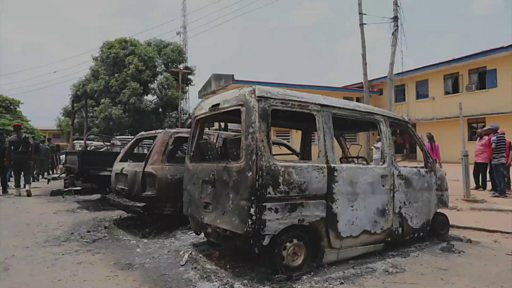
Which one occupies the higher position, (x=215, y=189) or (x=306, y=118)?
(x=306, y=118)

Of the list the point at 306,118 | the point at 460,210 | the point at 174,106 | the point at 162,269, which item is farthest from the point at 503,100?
the point at 162,269

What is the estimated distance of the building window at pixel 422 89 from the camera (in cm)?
2408

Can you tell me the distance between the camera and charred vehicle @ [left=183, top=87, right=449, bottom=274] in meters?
4.11

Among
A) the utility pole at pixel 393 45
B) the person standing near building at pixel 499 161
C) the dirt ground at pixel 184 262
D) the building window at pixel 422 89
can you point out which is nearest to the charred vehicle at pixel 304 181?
the dirt ground at pixel 184 262

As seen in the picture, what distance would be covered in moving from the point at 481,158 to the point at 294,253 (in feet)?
25.8

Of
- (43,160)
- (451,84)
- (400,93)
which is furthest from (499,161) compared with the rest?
(400,93)

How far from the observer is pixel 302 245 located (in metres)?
4.41

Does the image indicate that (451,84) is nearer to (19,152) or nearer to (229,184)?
(19,152)

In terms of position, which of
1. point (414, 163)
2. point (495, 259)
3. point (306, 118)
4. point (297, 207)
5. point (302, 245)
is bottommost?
point (495, 259)

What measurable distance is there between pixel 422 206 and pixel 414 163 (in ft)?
1.94

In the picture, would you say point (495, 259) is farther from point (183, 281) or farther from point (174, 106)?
point (174, 106)

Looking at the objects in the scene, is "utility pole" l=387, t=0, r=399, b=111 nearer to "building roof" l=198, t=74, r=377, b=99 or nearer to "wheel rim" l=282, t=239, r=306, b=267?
"building roof" l=198, t=74, r=377, b=99

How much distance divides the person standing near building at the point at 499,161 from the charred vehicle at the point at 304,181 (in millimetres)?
4524

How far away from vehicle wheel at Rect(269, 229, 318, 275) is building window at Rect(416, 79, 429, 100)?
72.0ft
